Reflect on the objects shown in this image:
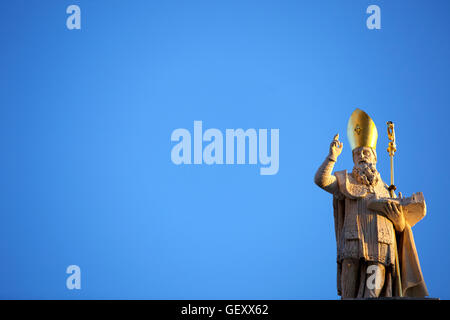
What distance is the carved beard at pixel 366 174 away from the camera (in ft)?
46.5

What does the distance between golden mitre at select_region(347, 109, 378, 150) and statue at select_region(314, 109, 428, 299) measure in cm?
41

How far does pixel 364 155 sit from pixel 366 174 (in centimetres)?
39

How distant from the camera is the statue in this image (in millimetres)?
13648

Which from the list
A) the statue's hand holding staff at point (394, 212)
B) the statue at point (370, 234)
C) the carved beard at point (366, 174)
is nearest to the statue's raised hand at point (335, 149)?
the statue at point (370, 234)

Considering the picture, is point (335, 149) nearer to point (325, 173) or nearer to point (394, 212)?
point (325, 173)

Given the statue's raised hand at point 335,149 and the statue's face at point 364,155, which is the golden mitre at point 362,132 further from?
the statue's raised hand at point 335,149

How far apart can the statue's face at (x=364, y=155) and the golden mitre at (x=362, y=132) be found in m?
0.07

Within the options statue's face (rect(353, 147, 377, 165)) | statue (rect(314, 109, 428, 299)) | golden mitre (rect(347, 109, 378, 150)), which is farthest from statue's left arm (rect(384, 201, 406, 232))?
golden mitre (rect(347, 109, 378, 150))

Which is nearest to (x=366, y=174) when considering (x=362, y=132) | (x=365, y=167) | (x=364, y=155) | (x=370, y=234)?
(x=365, y=167)

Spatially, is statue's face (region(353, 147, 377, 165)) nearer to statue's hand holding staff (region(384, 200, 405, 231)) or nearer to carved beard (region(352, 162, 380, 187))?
carved beard (region(352, 162, 380, 187))

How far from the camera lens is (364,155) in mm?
14445
